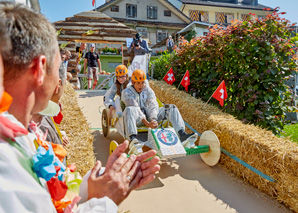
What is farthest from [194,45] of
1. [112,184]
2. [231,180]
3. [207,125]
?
[112,184]

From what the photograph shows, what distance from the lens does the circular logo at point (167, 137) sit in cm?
362

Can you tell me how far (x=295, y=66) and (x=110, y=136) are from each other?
3.95 metres

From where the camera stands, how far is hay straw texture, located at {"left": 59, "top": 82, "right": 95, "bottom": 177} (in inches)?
93.0

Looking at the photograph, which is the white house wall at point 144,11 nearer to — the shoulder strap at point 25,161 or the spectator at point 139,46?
the spectator at point 139,46

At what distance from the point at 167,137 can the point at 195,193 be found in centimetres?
87

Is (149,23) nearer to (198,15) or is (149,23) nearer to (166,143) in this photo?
(198,15)

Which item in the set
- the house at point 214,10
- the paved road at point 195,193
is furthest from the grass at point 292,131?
the house at point 214,10

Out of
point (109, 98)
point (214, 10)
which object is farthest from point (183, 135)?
point (214, 10)

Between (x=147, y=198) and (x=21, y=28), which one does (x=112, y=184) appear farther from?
(x=147, y=198)

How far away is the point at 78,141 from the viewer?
286 cm

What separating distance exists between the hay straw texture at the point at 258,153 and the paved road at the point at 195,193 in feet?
0.49

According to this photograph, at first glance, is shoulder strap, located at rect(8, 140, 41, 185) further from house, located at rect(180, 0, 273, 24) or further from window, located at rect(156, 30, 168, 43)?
house, located at rect(180, 0, 273, 24)

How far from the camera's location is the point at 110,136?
5.37 m

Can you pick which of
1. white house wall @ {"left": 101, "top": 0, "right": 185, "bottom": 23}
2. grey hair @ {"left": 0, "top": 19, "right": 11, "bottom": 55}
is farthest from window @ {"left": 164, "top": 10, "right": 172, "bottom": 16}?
grey hair @ {"left": 0, "top": 19, "right": 11, "bottom": 55}
